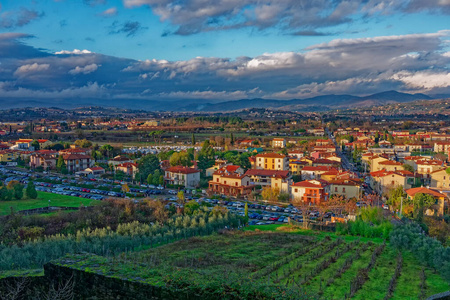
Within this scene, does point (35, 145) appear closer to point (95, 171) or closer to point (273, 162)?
point (95, 171)

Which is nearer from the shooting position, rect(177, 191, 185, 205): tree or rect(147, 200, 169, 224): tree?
rect(147, 200, 169, 224): tree

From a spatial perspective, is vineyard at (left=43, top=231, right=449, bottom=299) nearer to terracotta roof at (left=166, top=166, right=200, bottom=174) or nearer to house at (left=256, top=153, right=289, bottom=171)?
terracotta roof at (left=166, top=166, right=200, bottom=174)

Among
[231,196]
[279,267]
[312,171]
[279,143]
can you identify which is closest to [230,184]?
[231,196]

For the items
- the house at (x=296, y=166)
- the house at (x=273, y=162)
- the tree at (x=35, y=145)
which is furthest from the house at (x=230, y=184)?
the tree at (x=35, y=145)

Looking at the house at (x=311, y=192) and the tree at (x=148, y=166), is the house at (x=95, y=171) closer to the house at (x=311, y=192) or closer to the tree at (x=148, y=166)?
the tree at (x=148, y=166)

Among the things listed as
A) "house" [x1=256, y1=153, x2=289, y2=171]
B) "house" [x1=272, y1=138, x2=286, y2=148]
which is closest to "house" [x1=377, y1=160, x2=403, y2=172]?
"house" [x1=256, y1=153, x2=289, y2=171]

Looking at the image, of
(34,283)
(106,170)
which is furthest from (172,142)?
(34,283)

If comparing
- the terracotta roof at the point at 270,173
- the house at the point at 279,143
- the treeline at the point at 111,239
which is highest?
the house at the point at 279,143
